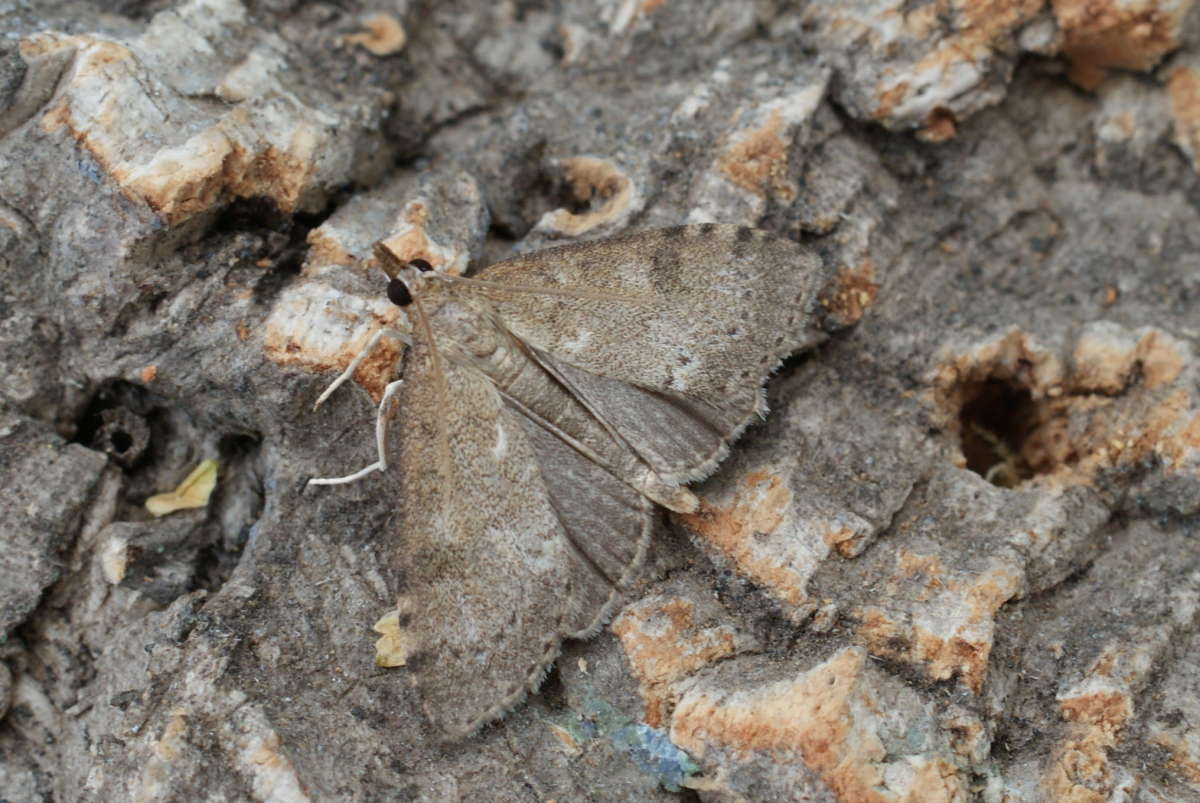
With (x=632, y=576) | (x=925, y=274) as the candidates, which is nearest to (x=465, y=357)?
(x=632, y=576)

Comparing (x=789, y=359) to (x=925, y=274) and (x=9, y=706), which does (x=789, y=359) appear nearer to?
(x=925, y=274)

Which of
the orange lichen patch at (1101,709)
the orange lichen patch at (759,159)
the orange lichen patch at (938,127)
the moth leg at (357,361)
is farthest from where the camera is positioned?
the orange lichen patch at (938,127)

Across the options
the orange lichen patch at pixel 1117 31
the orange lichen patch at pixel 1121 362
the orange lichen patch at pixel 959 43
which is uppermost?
the orange lichen patch at pixel 1117 31

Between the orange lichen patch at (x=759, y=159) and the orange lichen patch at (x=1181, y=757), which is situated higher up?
the orange lichen patch at (x=759, y=159)

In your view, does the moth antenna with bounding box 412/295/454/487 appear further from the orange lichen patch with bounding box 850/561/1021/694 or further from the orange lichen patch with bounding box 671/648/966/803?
the orange lichen patch with bounding box 850/561/1021/694

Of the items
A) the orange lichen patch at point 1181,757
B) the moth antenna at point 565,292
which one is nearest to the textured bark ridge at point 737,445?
the orange lichen patch at point 1181,757

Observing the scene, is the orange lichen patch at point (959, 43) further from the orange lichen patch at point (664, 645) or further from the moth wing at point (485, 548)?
the orange lichen patch at point (664, 645)

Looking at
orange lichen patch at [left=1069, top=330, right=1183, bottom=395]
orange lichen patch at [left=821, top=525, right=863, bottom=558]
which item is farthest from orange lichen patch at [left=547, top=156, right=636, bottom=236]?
orange lichen patch at [left=1069, top=330, right=1183, bottom=395]
